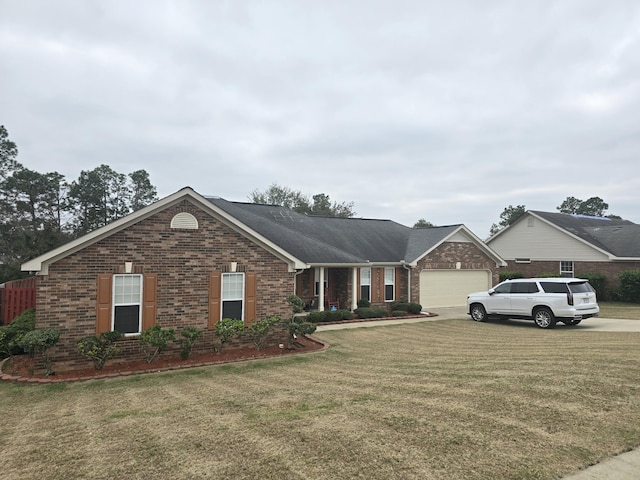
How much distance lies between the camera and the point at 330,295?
2103 cm

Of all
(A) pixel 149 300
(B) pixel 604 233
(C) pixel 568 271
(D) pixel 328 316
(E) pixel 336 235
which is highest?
(B) pixel 604 233

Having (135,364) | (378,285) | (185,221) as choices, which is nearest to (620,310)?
(378,285)

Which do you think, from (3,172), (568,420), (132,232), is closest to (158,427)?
(568,420)

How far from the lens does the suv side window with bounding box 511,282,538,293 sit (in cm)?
1593

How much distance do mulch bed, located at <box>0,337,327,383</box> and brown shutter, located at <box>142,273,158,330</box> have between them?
3.35 ft

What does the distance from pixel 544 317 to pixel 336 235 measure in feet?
37.1

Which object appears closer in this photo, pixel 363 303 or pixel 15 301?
pixel 15 301

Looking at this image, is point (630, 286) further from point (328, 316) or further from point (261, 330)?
point (261, 330)

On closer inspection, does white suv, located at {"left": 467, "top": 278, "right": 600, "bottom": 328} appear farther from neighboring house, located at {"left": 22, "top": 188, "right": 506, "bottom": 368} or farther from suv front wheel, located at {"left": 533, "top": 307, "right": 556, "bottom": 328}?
neighboring house, located at {"left": 22, "top": 188, "right": 506, "bottom": 368}

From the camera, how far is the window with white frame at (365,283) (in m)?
21.0

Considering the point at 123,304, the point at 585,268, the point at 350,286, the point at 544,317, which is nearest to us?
the point at 123,304

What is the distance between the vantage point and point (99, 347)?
9805 mm

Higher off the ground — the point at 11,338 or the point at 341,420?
the point at 11,338

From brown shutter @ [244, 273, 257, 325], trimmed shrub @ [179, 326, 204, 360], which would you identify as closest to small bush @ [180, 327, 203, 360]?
trimmed shrub @ [179, 326, 204, 360]
